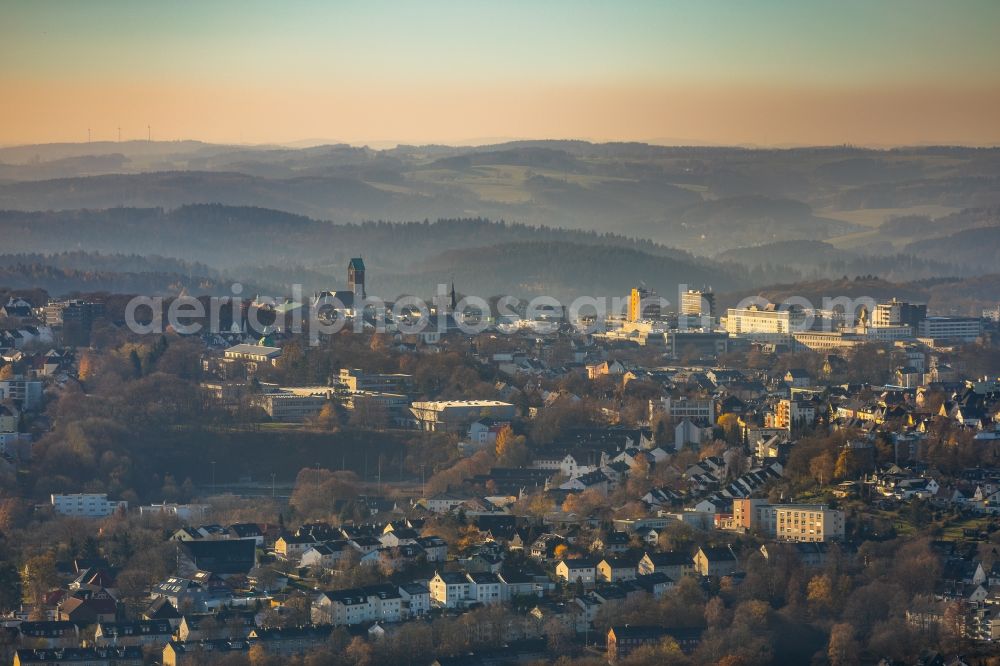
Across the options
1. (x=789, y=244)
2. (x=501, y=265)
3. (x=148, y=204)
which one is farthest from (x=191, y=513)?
(x=148, y=204)

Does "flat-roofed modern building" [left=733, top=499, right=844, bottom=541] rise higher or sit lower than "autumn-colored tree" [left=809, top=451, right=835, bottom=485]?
lower

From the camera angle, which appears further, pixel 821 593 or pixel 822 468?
pixel 822 468

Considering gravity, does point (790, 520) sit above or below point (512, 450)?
above

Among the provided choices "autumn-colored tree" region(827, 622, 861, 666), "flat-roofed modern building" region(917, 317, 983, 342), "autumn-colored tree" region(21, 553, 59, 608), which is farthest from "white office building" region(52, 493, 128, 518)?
"flat-roofed modern building" region(917, 317, 983, 342)

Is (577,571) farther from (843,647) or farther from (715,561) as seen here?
(843,647)

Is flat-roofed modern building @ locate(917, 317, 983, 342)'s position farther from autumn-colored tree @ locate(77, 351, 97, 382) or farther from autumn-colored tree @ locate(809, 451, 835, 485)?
autumn-colored tree @ locate(809, 451, 835, 485)

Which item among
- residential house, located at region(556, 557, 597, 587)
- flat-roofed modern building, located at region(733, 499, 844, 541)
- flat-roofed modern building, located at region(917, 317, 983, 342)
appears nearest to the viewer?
residential house, located at region(556, 557, 597, 587)

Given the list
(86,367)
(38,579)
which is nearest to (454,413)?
(86,367)

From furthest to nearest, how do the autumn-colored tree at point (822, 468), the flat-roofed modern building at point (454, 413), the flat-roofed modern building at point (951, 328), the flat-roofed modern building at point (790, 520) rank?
the flat-roofed modern building at point (951, 328)
the flat-roofed modern building at point (454, 413)
the autumn-colored tree at point (822, 468)
the flat-roofed modern building at point (790, 520)

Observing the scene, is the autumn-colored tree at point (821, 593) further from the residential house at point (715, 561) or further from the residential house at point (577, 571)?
the residential house at point (577, 571)

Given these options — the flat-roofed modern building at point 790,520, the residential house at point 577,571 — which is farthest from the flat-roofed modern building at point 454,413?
the residential house at point 577,571

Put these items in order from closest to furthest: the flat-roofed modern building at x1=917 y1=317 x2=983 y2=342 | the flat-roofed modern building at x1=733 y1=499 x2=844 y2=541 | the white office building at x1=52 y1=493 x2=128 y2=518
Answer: the flat-roofed modern building at x1=733 y1=499 x2=844 y2=541, the white office building at x1=52 y1=493 x2=128 y2=518, the flat-roofed modern building at x1=917 y1=317 x2=983 y2=342

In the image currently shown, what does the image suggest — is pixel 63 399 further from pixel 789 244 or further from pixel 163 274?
pixel 789 244
